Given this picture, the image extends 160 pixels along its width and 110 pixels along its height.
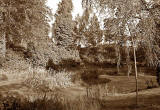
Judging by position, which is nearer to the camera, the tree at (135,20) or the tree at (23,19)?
the tree at (135,20)

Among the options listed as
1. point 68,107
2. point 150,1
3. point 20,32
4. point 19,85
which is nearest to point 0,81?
point 19,85

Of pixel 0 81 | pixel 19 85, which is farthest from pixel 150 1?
pixel 0 81

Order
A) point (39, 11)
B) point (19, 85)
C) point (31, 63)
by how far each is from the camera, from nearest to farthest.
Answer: point (39, 11), point (19, 85), point (31, 63)

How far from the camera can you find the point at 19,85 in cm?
816

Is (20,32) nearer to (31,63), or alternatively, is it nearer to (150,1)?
(150,1)

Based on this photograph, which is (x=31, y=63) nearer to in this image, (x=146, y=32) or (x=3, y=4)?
(x=3, y=4)

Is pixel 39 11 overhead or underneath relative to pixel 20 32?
overhead

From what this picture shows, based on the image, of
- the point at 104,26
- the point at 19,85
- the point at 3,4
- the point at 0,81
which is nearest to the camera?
the point at 104,26

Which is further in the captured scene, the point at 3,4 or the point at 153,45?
the point at 3,4

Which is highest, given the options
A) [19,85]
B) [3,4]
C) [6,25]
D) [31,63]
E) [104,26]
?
[3,4]

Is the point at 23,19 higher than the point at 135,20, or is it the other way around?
the point at 23,19

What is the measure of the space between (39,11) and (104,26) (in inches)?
157

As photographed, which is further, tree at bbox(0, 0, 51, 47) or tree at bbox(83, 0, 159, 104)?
tree at bbox(0, 0, 51, 47)

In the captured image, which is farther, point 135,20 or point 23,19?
point 23,19
